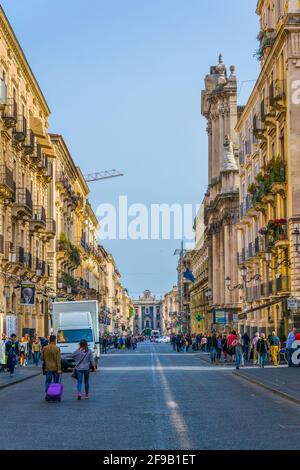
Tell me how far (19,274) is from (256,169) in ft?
52.2

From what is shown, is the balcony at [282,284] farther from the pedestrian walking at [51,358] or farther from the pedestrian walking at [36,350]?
the pedestrian walking at [51,358]

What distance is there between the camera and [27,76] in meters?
56.3

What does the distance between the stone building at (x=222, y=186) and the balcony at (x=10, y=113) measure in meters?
27.6

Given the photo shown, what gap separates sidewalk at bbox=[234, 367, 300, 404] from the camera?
78.2 ft

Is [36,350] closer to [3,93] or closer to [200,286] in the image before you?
[3,93]

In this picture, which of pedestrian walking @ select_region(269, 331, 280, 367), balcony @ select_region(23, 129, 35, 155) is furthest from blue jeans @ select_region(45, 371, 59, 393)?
balcony @ select_region(23, 129, 35, 155)

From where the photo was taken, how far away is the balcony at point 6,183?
44281 millimetres

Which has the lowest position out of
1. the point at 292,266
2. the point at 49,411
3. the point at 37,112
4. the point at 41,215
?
the point at 49,411

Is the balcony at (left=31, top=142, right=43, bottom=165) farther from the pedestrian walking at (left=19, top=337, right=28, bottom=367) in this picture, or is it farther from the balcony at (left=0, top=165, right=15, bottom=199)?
the pedestrian walking at (left=19, top=337, right=28, bottom=367)

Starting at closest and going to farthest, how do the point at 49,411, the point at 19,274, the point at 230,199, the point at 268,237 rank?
1. the point at 49,411
2. the point at 268,237
3. the point at 19,274
4. the point at 230,199

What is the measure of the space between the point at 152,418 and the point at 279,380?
12505 millimetres

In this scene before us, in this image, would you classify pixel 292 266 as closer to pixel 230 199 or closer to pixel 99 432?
pixel 99 432

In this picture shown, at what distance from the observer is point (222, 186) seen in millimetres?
79625
